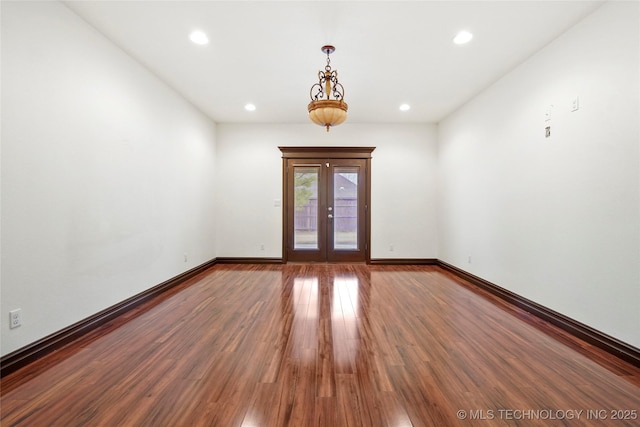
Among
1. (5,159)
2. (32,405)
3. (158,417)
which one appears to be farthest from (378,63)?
(32,405)

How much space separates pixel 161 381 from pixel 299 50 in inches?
130

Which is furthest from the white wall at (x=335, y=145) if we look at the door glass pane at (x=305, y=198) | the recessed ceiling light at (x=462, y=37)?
the recessed ceiling light at (x=462, y=37)

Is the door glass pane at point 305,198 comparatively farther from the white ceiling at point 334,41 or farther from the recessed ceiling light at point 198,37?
the recessed ceiling light at point 198,37

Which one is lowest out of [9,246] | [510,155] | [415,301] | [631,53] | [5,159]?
[415,301]

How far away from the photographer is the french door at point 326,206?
19.2 feet

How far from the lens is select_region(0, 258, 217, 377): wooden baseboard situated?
1.96 metres

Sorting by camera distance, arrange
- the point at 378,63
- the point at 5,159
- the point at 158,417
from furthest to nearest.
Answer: the point at 378,63
the point at 5,159
the point at 158,417

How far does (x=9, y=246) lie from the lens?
78.1 inches

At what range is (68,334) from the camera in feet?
7.91

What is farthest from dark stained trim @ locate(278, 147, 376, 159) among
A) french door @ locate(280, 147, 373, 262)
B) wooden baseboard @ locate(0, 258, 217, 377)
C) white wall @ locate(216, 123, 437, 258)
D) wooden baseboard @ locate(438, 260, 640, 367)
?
wooden baseboard @ locate(0, 258, 217, 377)

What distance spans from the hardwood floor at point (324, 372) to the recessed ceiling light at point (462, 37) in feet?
9.58

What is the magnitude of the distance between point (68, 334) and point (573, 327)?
4531 mm

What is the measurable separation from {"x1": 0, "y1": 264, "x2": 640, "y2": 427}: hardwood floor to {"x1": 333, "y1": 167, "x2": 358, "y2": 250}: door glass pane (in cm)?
266

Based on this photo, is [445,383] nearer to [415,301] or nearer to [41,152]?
[415,301]
